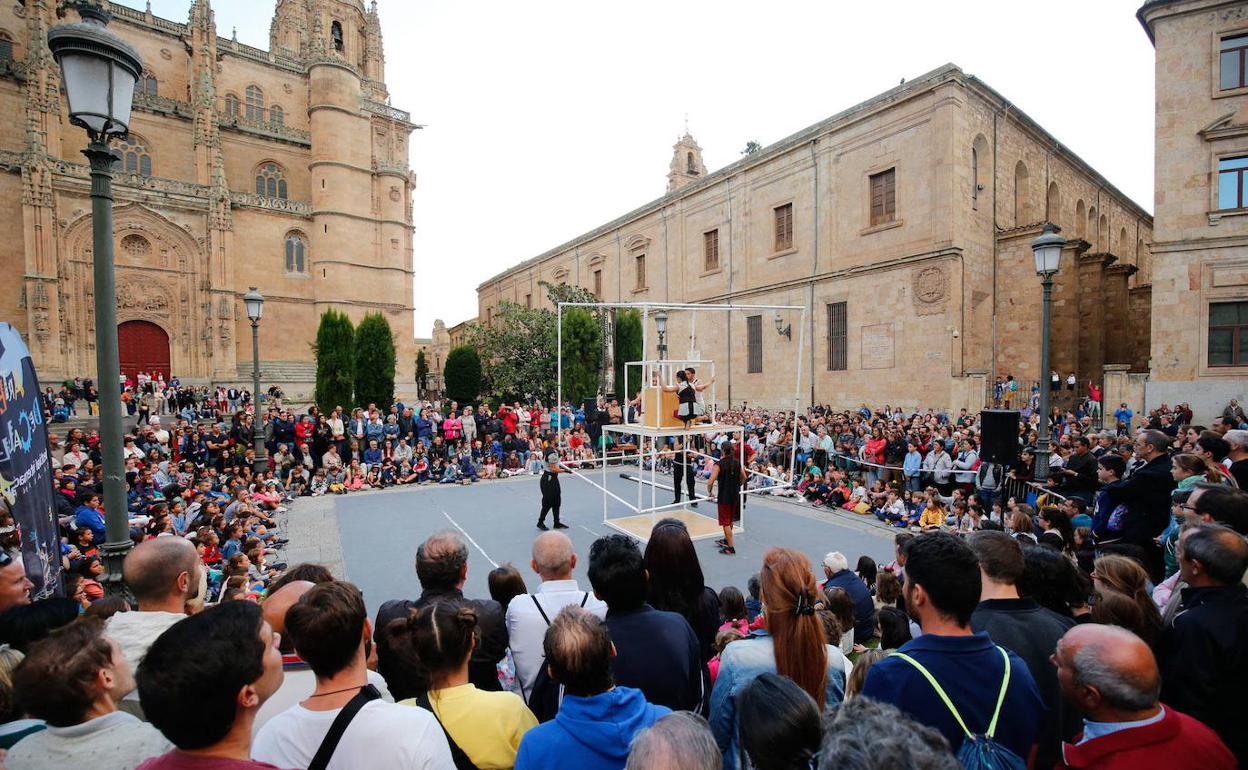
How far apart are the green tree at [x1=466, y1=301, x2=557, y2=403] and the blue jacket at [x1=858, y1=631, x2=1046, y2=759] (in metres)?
24.0

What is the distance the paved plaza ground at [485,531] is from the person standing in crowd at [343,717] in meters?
5.44

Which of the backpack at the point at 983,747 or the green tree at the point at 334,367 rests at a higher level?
the green tree at the point at 334,367

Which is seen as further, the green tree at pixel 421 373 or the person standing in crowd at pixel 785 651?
the green tree at pixel 421 373

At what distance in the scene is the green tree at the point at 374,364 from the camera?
23.0 meters

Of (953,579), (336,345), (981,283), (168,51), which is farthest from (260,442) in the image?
(168,51)

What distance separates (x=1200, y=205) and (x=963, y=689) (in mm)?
22095

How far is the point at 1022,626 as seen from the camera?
2.64 m

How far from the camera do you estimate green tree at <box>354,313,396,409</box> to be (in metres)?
23.0

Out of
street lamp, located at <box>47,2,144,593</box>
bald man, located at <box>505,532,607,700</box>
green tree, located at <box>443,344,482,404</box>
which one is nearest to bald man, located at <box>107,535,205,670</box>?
street lamp, located at <box>47,2,144,593</box>

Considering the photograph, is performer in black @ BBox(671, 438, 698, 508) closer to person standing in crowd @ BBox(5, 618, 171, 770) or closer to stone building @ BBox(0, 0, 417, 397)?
person standing in crowd @ BBox(5, 618, 171, 770)

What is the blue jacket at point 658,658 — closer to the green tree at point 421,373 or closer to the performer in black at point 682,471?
the performer in black at point 682,471

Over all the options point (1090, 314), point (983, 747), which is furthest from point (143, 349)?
point (1090, 314)

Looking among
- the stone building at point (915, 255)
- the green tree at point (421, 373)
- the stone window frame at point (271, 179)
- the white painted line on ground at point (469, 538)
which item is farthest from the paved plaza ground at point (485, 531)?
the stone window frame at point (271, 179)

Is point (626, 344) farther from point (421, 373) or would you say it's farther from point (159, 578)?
point (159, 578)
